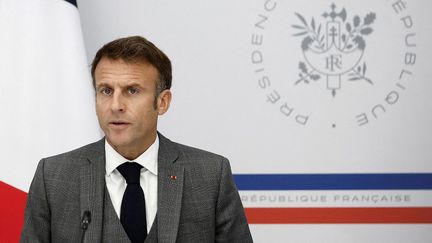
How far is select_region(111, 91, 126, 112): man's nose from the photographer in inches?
64.7

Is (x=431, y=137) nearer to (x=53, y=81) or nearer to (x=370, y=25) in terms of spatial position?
(x=370, y=25)

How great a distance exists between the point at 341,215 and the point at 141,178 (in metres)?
1.49

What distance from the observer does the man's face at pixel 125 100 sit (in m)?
1.66

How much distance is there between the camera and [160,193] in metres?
1.71

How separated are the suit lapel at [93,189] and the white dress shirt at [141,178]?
25 millimetres

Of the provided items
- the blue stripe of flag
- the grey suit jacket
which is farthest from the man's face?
the blue stripe of flag

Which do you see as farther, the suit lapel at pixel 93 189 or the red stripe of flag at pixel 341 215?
the red stripe of flag at pixel 341 215

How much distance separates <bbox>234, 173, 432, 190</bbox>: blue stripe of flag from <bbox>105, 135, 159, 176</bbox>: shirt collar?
129 centimetres

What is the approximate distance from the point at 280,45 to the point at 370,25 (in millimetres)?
419

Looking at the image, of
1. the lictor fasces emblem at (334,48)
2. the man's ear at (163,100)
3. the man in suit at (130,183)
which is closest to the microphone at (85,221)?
the man in suit at (130,183)

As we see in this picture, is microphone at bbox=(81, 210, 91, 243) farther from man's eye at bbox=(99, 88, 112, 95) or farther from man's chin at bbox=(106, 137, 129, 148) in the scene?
man's eye at bbox=(99, 88, 112, 95)

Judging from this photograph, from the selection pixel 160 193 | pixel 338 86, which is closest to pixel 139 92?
pixel 160 193

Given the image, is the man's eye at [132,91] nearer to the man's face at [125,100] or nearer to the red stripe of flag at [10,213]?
the man's face at [125,100]

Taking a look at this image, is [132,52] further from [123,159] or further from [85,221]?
[85,221]
